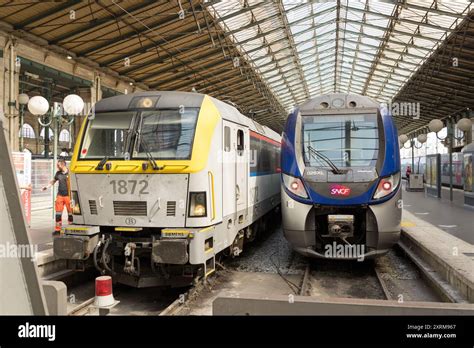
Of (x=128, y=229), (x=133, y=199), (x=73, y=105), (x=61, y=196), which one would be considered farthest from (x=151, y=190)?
(x=73, y=105)

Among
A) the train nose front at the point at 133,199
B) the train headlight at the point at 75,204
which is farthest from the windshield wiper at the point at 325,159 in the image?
the train headlight at the point at 75,204

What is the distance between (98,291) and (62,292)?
2716 mm

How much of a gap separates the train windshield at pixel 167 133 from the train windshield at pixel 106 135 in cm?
28

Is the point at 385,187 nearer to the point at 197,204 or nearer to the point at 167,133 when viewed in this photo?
the point at 197,204

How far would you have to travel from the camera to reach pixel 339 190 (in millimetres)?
6969

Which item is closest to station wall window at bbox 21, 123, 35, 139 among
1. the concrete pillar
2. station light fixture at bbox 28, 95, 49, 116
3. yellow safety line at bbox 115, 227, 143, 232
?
the concrete pillar

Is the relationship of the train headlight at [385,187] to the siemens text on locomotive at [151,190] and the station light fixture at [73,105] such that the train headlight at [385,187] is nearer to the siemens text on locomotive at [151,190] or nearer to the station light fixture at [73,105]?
the siemens text on locomotive at [151,190]

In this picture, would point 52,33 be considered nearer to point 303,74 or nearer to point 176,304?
point 176,304

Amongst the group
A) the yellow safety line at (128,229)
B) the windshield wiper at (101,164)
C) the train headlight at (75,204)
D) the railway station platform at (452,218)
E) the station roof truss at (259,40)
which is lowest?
the railway station platform at (452,218)

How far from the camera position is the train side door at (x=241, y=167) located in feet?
23.9

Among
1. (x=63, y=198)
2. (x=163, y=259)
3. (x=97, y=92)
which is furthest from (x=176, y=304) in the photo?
(x=97, y=92)

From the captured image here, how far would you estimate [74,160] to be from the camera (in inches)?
250

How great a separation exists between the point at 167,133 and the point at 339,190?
304 cm

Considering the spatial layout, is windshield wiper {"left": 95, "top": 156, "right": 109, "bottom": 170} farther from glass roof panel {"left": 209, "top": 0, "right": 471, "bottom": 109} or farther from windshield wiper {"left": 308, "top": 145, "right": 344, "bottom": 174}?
glass roof panel {"left": 209, "top": 0, "right": 471, "bottom": 109}
